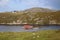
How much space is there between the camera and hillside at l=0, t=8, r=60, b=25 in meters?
1.84

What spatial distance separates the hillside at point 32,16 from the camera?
1.84 meters

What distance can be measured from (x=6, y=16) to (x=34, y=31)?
0.39m

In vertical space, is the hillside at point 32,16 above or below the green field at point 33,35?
above

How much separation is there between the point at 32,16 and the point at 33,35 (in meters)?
0.23

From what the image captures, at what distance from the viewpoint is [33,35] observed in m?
1.81

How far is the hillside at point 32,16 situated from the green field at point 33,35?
0.12 m

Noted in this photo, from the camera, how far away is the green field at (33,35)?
1794mm

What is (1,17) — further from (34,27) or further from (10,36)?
(34,27)

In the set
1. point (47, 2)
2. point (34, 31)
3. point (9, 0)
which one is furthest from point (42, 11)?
point (9, 0)

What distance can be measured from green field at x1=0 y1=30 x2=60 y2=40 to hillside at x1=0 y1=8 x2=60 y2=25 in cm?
12

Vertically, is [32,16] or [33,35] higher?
[32,16]

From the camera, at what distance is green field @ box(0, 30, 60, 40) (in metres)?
1.79

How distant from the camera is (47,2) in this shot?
185 centimetres

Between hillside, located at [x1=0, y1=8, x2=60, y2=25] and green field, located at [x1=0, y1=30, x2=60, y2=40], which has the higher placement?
hillside, located at [x1=0, y1=8, x2=60, y2=25]
